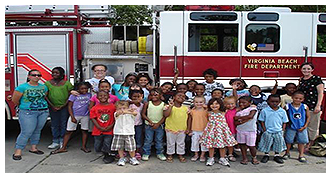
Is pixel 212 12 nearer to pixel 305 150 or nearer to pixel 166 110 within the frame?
pixel 166 110

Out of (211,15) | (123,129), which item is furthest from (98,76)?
(211,15)

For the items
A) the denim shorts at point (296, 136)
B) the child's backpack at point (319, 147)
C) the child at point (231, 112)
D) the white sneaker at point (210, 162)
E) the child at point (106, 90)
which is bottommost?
the white sneaker at point (210, 162)

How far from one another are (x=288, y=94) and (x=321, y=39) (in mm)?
1240

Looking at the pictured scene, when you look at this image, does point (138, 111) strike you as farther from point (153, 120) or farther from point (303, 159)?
point (303, 159)

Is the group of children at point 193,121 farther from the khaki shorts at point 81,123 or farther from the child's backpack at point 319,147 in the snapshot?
the child's backpack at point 319,147

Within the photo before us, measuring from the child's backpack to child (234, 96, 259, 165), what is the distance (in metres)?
1.24

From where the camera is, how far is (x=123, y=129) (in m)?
4.59

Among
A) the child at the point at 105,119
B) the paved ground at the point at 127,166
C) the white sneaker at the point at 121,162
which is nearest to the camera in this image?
the paved ground at the point at 127,166

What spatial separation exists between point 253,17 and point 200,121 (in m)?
2.16

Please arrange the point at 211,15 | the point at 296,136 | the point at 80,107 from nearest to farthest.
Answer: the point at 296,136 < the point at 80,107 < the point at 211,15

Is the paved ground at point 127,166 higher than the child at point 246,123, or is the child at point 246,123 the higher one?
the child at point 246,123

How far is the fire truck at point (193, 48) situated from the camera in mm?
5426

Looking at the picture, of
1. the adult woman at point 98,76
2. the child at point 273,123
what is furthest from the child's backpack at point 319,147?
the adult woman at point 98,76

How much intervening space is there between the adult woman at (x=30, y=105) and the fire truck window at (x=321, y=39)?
191 inches
